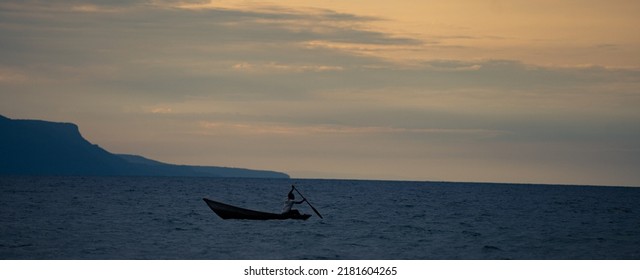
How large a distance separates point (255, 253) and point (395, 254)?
745cm

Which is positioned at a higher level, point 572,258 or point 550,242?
point 550,242

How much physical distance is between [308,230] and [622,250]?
20.0m

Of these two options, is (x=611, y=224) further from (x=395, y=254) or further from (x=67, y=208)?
(x=67, y=208)

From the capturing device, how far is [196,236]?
5475 centimetres

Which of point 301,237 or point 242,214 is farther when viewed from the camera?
point 242,214

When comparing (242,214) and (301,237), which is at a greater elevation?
(242,214)

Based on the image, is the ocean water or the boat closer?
the ocean water

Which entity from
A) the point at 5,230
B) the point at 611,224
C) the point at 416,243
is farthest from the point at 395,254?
the point at 611,224

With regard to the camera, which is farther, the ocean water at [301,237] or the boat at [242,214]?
the boat at [242,214]

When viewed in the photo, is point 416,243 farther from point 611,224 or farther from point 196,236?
point 611,224
